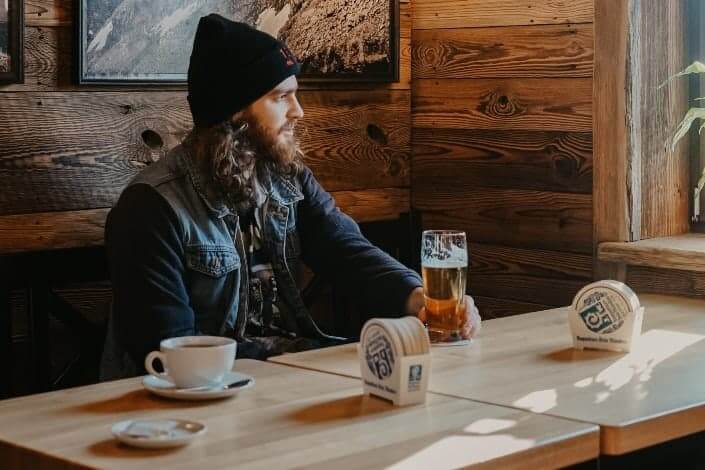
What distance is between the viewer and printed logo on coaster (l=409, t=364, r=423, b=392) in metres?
1.86

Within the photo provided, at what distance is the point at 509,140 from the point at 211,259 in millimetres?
1271

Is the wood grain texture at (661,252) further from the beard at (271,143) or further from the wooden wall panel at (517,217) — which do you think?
the beard at (271,143)

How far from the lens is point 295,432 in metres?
1.71

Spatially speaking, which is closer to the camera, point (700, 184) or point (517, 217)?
point (700, 184)

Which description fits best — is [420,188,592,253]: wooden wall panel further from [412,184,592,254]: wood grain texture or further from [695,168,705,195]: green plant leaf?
[695,168,705,195]: green plant leaf

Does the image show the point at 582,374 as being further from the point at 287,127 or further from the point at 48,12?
the point at 48,12

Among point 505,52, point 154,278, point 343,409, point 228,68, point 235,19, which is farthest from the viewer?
point 505,52

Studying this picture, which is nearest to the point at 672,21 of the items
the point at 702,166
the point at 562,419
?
the point at 702,166

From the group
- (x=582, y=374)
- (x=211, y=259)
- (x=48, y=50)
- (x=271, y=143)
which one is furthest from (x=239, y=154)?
(x=582, y=374)

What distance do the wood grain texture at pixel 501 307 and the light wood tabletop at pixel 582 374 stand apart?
0.98 m

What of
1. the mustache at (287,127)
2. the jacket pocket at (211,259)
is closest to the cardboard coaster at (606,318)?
the jacket pocket at (211,259)

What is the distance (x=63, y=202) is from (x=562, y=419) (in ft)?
5.16

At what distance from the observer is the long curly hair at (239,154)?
9.05 feet

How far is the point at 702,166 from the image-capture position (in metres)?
3.54
